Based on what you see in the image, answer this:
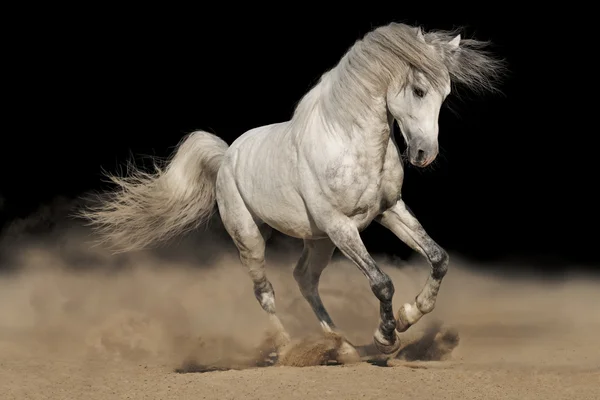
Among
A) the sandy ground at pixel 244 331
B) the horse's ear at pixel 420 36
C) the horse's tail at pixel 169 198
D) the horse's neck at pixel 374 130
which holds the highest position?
the horse's ear at pixel 420 36

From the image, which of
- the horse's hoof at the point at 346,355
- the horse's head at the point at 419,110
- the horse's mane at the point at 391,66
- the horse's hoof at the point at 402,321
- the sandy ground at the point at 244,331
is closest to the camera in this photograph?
the sandy ground at the point at 244,331

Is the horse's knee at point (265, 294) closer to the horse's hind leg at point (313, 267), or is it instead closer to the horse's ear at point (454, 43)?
the horse's hind leg at point (313, 267)

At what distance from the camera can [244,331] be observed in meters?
7.18

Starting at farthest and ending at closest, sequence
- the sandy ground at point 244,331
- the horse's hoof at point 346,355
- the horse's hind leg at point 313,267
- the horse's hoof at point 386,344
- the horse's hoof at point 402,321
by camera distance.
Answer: the horse's hind leg at point 313,267 < the horse's hoof at point 346,355 < the horse's hoof at point 402,321 < the horse's hoof at point 386,344 < the sandy ground at point 244,331

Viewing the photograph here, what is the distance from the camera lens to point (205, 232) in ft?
28.9

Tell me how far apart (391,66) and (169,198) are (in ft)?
7.33

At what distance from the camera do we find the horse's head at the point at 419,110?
209 inches

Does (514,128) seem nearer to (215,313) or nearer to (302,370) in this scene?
(215,313)

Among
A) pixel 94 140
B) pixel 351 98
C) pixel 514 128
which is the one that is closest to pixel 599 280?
pixel 514 128

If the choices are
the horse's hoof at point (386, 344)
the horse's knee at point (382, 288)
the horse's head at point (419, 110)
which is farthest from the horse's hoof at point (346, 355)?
the horse's head at point (419, 110)

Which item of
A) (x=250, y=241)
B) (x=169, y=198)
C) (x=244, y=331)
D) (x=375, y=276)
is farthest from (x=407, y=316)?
(x=169, y=198)

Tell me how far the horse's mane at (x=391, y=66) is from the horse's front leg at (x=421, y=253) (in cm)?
62

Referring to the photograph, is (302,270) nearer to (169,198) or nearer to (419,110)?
(169,198)

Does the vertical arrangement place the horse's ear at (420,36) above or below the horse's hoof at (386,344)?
above
